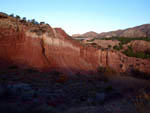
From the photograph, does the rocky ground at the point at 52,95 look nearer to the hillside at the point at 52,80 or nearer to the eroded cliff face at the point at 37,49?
the hillside at the point at 52,80

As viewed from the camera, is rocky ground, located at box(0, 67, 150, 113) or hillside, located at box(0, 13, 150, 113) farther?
hillside, located at box(0, 13, 150, 113)

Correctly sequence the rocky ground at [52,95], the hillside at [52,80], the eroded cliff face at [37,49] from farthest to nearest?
the eroded cliff face at [37,49] → the hillside at [52,80] → the rocky ground at [52,95]

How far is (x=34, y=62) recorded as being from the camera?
16938 millimetres

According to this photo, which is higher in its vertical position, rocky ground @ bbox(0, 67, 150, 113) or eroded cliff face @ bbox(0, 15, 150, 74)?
eroded cliff face @ bbox(0, 15, 150, 74)

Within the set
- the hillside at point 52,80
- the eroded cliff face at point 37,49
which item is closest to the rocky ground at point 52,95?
the hillside at point 52,80

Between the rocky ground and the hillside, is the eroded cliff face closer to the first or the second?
the hillside

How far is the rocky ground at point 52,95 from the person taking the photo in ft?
24.7

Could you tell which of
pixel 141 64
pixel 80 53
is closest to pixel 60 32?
pixel 80 53

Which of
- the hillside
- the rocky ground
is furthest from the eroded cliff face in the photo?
the rocky ground

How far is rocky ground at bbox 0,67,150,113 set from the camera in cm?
752

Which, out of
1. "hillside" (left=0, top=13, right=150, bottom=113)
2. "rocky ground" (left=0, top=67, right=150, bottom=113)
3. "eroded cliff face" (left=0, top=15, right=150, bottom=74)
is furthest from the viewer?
"eroded cliff face" (left=0, top=15, right=150, bottom=74)

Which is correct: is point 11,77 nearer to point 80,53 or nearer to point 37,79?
point 37,79

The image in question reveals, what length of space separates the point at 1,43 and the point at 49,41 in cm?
530

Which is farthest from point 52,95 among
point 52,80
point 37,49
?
point 37,49
